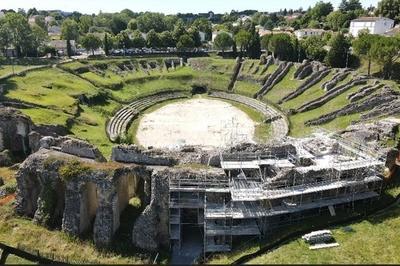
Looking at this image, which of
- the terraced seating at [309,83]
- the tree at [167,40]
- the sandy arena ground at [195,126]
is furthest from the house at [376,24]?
the sandy arena ground at [195,126]

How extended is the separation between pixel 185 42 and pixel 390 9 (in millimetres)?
54900

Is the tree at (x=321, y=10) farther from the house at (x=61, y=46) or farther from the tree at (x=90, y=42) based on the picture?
the house at (x=61, y=46)

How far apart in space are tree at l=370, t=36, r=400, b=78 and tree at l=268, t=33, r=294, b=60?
75.1 feet

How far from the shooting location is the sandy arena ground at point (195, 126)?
53844 millimetres

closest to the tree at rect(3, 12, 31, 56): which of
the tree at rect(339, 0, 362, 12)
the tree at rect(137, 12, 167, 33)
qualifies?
the tree at rect(137, 12, 167, 33)

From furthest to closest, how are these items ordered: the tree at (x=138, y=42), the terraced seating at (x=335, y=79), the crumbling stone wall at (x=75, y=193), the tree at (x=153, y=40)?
the tree at (x=138, y=42) < the tree at (x=153, y=40) < the terraced seating at (x=335, y=79) < the crumbling stone wall at (x=75, y=193)

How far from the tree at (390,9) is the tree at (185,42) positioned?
51.7m

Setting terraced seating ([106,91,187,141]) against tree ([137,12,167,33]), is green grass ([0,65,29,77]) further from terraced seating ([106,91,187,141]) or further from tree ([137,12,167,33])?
tree ([137,12,167,33])

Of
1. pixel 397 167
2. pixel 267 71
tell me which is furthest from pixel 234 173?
pixel 267 71

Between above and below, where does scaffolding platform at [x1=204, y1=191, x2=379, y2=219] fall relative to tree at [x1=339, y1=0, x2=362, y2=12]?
below

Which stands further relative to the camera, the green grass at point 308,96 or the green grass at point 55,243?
the green grass at point 308,96

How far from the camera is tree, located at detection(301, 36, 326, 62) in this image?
80.6 m

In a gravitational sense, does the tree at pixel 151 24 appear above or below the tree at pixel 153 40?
above

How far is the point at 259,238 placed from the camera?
92.6ft
